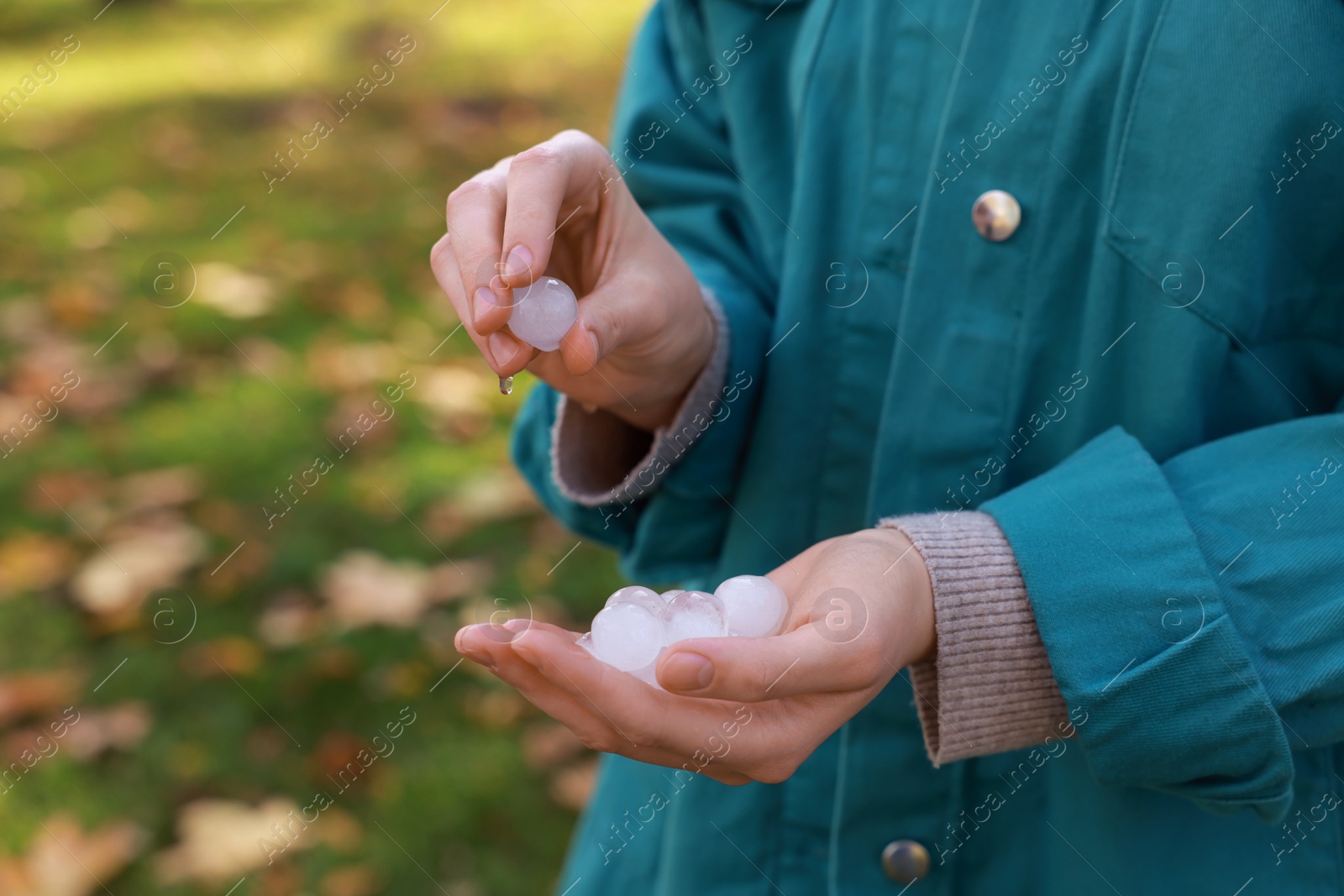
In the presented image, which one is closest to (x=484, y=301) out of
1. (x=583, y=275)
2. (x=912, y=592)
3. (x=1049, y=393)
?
(x=583, y=275)

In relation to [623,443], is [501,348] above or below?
above

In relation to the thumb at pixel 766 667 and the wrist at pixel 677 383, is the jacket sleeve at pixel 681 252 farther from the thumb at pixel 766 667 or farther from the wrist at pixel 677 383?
the thumb at pixel 766 667

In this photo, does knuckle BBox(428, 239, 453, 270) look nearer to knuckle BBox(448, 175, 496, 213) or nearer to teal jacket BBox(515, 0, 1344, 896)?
knuckle BBox(448, 175, 496, 213)

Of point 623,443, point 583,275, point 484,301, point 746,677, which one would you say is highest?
point 484,301

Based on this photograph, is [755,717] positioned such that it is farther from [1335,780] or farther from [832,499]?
[1335,780]

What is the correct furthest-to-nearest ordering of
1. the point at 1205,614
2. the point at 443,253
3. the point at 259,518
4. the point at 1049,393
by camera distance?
1. the point at 259,518
2. the point at 1049,393
3. the point at 443,253
4. the point at 1205,614

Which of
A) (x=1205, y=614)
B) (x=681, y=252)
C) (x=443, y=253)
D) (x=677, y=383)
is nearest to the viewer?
(x=1205, y=614)

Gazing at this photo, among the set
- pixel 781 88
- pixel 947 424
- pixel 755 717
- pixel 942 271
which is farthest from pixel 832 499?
pixel 781 88

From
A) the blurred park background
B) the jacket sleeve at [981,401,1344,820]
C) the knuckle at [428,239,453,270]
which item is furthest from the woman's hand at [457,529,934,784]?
the blurred park background

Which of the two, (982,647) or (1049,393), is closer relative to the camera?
(982,647)

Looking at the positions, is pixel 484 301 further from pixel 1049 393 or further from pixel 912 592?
pixel 1049 393
